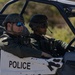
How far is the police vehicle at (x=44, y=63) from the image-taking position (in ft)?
16.5

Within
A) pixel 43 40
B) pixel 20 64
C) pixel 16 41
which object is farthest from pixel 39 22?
pixel 20 64

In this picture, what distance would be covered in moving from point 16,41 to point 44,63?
42cm

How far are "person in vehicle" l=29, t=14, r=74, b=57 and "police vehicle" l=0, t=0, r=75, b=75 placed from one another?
19.7 inches

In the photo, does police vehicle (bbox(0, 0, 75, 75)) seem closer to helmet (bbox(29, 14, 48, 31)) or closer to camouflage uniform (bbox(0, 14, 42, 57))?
camouflage uniform (bbox(0, 14, 42, 57))

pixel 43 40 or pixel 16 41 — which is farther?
pixel 43 40

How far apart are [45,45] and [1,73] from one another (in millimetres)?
799

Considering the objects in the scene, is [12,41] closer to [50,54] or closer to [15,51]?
[15,51]

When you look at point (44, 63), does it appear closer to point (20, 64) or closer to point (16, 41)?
point (20, 64)

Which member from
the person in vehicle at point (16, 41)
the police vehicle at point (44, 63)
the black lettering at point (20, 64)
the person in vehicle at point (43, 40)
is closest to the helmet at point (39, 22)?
the person in vehicle at point (43, 40)

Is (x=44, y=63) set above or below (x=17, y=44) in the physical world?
below

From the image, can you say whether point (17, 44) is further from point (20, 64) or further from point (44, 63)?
point (44, 63)

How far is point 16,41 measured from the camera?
5.18m

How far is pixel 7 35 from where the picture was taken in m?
5.28

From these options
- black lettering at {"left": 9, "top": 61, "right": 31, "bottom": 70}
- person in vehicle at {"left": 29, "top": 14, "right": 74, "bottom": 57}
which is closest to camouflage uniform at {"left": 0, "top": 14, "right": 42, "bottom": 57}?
black lettering at {"left": 9, "top": 61, "right": 31, "bottom": 70}
